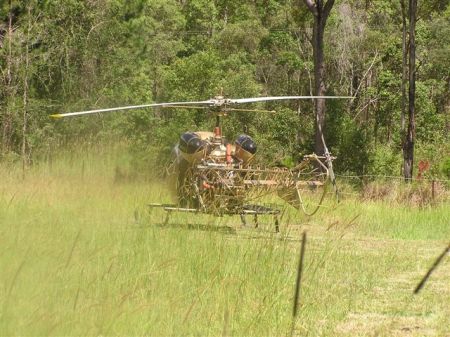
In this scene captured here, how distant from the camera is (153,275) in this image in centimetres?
417

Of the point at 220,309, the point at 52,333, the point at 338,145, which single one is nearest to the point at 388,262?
the point at 220,309

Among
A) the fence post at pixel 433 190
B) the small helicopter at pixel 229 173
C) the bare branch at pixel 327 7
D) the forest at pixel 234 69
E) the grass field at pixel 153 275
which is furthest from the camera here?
the forest at pixel 234 69

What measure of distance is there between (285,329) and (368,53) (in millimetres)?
30057

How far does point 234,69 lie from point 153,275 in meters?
26.8

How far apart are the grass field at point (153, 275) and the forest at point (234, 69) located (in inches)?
279

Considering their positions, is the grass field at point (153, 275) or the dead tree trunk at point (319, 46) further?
the dead tree trunk at point (319, 46)

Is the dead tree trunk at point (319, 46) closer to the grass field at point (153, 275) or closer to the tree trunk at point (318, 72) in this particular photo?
the tree trunk at point (318, 72)

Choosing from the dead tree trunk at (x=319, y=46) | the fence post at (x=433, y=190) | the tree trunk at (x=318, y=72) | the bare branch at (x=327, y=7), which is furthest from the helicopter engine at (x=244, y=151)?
the bare branch at (x=327, y=7)

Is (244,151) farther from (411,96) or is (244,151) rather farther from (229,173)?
(411,96)

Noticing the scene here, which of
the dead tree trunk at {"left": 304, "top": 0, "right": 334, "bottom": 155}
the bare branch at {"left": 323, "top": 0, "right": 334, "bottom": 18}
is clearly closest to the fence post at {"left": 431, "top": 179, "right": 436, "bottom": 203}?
the dead tree trunk at {"left": 304, "top": 0, "right": 334, "bottom": 155}

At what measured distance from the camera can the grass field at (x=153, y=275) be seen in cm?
284

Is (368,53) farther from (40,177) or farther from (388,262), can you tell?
(40,177)

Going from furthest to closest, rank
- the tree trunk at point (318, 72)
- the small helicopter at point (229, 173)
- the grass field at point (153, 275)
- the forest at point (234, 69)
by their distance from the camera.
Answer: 1. the forest at point (234, 69)
2. the tree trunk at point (318, 72)
3. the small helicopter at point (229, 173)
4. the grass field at point (153, 275)

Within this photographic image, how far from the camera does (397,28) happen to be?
32.6m
